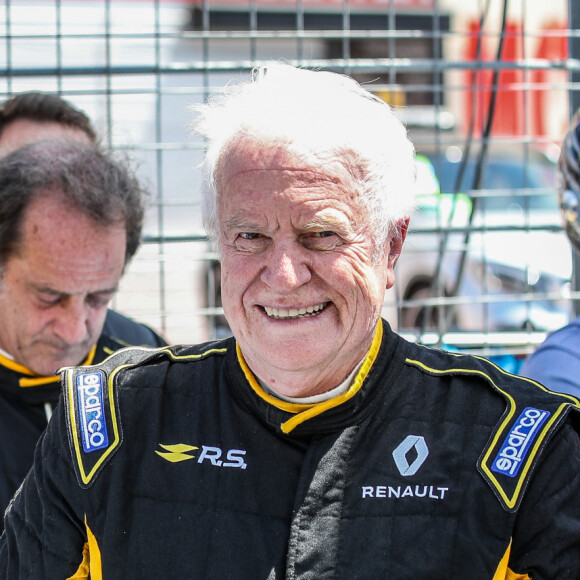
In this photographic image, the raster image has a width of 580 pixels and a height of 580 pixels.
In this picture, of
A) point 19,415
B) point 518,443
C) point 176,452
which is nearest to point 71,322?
point 19,415

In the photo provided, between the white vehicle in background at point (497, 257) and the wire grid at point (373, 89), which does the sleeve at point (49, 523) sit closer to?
the wire grid at point (373, 89)

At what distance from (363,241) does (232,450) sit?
466 millimetres

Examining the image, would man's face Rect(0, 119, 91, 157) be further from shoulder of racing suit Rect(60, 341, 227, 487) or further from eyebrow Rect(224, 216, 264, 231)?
eyebrow Rect(224, 216, 264, 231)

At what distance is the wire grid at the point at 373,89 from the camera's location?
3.71 metres

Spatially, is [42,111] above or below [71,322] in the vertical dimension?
above

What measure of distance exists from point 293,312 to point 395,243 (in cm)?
29

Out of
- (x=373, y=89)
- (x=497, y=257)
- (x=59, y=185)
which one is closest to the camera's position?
(x=59, y=185)

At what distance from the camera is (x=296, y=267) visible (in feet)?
5.68

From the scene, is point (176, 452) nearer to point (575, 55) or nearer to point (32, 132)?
point (32, 132)

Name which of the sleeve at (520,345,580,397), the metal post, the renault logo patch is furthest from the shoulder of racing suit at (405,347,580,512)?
the metal post

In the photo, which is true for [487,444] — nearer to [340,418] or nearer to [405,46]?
[340,418]

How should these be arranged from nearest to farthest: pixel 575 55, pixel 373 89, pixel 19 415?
pixel 19 415, pixel 373 89, pixel 575 55

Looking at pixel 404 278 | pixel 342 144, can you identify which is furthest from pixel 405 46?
pixel 342 144

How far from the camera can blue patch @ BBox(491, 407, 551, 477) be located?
166 centimetres
